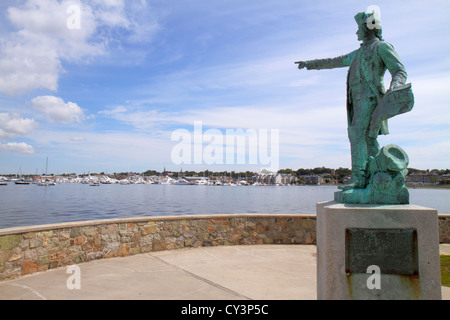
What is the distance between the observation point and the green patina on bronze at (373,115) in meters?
3.40

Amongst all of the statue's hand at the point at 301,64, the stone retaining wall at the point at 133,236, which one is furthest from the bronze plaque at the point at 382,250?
the stone retaining wall at the point at 133,236

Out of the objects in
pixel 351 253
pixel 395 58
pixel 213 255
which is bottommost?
pixel 213 255

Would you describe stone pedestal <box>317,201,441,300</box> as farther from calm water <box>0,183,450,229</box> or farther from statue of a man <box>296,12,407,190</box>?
calm water <box>0,183,450,229</box>

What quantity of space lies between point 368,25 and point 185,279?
15.2 ft

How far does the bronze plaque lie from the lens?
320cm

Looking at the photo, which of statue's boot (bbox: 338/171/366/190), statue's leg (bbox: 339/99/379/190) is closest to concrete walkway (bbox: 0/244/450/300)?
statue's boot (bbox: 338/171/366/190)

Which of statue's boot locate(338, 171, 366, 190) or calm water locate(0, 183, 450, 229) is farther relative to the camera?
calm water locate(0, 183, 450, 229)

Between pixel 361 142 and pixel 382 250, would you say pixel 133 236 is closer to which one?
pixel 361 142

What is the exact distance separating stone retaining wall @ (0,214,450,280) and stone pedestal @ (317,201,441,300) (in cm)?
506

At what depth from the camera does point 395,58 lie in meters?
3.64

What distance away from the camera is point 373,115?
3.67 m

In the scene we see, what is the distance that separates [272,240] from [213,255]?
211 centimetres
